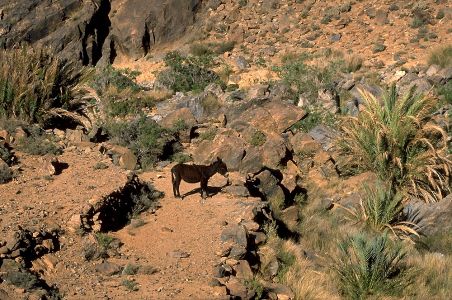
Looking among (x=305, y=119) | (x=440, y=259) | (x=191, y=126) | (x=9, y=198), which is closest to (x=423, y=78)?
(x=305, y=119)

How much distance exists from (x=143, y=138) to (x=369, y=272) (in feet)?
18.3

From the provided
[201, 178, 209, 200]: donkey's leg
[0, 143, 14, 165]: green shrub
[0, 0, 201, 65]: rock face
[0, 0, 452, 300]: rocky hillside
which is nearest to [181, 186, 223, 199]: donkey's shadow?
[0, 0, 452, 300]: rocky hillside

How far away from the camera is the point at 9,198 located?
869 cm

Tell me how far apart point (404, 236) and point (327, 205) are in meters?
1.71

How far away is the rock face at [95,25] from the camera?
2189cm

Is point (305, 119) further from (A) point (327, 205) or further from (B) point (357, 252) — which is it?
(B) point (357, 252)

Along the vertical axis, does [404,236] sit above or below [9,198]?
below

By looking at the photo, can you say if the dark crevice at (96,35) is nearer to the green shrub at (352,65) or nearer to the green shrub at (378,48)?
the green shrub at (352,65)

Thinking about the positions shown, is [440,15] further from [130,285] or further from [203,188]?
[130,285]

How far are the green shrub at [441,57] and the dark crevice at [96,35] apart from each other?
11.3 meters

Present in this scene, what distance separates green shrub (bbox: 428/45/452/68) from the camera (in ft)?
58.5

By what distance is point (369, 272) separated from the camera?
26.9 feet

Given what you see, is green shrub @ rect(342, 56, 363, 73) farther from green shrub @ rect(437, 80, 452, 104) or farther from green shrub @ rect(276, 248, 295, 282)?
green shrub @ rect(276, 248, 295, 282)

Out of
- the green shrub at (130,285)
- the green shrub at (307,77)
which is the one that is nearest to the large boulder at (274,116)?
the green shrub at (307,77)
